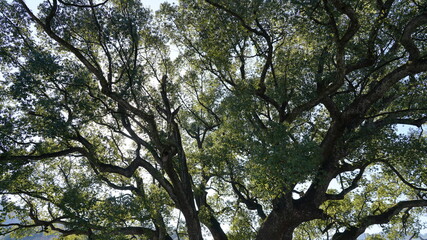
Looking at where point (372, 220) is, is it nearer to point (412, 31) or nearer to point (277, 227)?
point (277, 227)

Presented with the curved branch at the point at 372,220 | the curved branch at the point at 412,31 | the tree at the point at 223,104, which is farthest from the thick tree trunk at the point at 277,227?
the curved branch at the point at 412,31

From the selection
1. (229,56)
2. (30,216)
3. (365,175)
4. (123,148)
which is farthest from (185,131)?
(365,175)

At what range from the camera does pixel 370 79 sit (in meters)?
12.0

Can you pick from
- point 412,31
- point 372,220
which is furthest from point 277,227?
point 412,31

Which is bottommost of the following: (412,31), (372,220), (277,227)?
(277,227)

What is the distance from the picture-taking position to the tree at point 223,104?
9227 millimetres

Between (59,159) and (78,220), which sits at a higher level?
(59,159)

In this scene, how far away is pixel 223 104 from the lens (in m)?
11.4

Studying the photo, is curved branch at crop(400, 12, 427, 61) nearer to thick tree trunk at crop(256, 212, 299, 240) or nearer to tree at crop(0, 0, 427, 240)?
tree at crop(0, 0, 427, 240)

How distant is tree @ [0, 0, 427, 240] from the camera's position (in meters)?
9.23

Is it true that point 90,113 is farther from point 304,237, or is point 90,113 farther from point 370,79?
point 304,237

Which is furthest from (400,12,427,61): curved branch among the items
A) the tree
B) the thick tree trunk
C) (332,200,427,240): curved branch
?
the thick tree trunk

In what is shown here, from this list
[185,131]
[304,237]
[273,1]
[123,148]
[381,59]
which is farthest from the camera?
[304,237]

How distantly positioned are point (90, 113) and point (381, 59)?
10.5m
